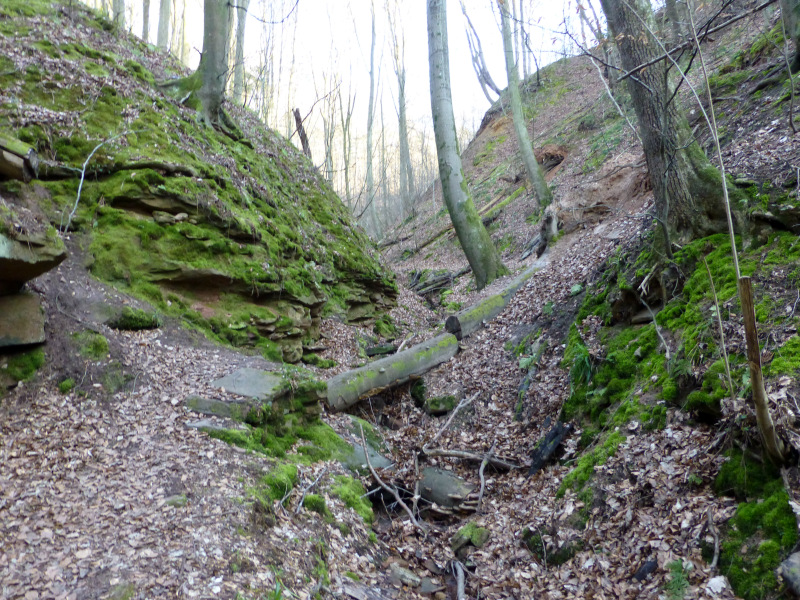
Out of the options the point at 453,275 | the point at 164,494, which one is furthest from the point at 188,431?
the point at 453,275

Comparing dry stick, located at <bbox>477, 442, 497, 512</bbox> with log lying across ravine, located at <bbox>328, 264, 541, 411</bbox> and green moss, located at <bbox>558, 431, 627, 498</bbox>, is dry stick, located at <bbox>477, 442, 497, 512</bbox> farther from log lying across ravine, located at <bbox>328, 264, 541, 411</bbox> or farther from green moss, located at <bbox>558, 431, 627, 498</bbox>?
log lying across ravine, located at <bbox>328, 264, 541, 411</bbox>

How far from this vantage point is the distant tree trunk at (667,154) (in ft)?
19.3

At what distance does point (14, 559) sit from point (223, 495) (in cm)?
144

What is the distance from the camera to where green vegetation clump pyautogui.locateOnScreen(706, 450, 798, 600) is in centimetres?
288

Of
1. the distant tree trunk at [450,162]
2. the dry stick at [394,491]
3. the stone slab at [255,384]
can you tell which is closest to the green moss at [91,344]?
the stone slab at [255,384]

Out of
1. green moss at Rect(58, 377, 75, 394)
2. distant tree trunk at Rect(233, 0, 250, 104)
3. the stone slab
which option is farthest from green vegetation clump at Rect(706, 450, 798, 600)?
distant tree trunk at Rect(233, 0, 250, 104)

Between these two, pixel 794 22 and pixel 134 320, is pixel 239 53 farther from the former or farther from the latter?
pixel 794 22

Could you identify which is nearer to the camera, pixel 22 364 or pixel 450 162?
pixel 22 364

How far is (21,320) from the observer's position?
5004mm

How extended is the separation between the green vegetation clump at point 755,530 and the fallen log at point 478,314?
19.2ft

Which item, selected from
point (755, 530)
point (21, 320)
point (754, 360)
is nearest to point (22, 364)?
point (21, 320)

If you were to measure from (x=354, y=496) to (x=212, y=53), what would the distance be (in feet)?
31.8

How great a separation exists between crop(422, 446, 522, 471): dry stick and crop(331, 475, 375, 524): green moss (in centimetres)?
115

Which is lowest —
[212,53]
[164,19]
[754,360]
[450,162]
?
[754,360]
